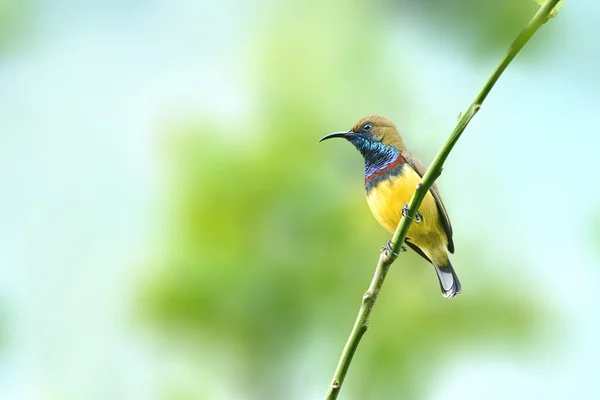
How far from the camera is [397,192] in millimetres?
1572

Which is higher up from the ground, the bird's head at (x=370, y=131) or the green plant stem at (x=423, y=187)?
the bird's head at (x=370, y=131)

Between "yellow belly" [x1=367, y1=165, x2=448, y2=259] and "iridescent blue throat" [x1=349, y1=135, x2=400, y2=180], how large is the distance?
0.14ft

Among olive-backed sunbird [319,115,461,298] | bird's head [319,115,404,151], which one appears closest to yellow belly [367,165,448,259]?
olive-backed sunbird [319,115,461,298]

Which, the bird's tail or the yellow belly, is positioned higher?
the yellow belly

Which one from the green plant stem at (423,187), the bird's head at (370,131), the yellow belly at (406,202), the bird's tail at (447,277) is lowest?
the green plant stem at (423,187)

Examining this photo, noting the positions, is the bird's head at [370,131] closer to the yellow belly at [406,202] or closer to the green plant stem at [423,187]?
the yellow belly at [406,202]

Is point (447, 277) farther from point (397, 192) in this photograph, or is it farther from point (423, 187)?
point (423, 187)

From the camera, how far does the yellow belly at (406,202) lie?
1.50 m

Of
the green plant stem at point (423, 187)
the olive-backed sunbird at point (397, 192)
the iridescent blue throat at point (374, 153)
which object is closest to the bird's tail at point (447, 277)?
the olive-backed sunbird at point (397, 192)

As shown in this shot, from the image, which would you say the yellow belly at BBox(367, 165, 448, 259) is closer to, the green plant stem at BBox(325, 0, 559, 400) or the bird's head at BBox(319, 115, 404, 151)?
the bird's head at BBox(319, 115, 404, 151)

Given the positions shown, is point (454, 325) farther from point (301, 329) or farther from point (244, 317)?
point (244, 317)

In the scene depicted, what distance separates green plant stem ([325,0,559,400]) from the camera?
0.66 m

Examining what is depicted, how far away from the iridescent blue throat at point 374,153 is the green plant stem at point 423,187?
0.67 m

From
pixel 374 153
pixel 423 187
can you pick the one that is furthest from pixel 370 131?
pixel 423 187
